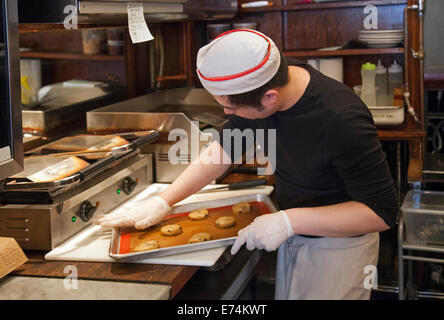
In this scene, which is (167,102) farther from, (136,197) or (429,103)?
(429,103)

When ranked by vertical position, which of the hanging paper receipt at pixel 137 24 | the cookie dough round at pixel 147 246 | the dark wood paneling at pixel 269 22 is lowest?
the cookie dough round at pixel 147 246

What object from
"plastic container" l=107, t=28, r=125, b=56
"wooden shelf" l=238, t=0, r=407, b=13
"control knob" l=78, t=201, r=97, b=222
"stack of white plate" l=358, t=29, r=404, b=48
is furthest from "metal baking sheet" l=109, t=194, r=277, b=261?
"wooden shelf" l=238, t=0, r=407, b=13

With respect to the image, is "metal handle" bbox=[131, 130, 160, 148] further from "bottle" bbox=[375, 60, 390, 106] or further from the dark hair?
"bottle" bbox=[375, 60, 390, 106]

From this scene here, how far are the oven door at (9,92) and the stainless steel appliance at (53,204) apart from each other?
24 centimetres

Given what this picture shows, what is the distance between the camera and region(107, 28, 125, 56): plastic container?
3.12m

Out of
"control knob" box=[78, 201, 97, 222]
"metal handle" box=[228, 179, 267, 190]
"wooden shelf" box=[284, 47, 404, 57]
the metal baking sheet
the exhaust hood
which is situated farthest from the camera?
"wooden shelf" box=[284, 47, 404, 57]

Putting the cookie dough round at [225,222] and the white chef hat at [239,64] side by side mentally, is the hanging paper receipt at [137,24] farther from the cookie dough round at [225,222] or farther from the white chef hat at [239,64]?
the cookie dough round at [225,222]

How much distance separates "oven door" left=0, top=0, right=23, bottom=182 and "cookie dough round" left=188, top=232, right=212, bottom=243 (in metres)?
0.54

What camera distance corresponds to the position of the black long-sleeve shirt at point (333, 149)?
65.1 inches

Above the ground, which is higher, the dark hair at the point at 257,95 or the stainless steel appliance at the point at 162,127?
the dark hair at the point at 257,95

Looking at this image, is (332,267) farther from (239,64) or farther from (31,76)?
(31,76)

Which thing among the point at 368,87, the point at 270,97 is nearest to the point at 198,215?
the point at 270,97

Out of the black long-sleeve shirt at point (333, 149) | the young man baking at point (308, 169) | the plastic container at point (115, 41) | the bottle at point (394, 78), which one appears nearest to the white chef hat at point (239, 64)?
the young man baking at point (308, 169)
